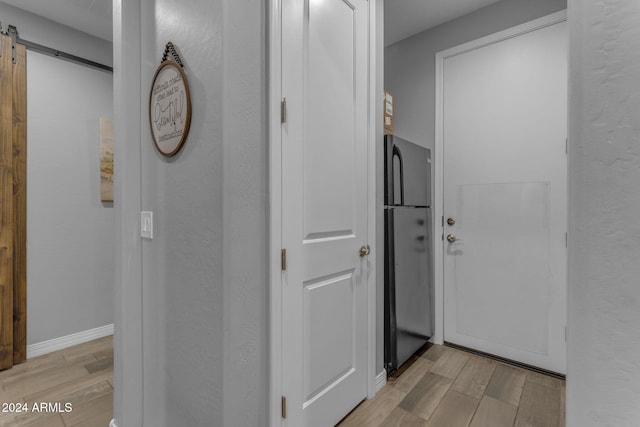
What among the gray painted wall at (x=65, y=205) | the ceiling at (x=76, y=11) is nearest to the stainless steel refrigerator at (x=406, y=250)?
the ceiling at (x=76, y=11)

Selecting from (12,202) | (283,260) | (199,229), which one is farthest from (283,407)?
(12,202)

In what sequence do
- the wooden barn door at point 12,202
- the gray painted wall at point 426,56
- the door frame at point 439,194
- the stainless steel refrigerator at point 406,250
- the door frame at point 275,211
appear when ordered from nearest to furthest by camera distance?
the door frame at point 275,211
the stainless steel refrigerator at point 406,250
the wooden barn door at point 12,202
the gray painted wall at point 426,56
the door frame at point 439,194

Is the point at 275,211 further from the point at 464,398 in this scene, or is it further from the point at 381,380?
the point at 464,398

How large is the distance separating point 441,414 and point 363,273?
0.91 m

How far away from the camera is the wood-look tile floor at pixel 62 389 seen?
1717 mm

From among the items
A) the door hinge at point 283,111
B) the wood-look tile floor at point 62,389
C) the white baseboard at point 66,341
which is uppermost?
the door hinge at point 283,111

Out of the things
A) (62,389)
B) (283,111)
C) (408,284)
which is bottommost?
(62,389)

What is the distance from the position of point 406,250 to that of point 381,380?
895mm

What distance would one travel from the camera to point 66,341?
2564 millimetres

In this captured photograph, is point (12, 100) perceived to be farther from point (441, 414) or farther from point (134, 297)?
point (441, 414)

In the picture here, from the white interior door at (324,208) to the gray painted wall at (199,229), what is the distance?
17 centimetres

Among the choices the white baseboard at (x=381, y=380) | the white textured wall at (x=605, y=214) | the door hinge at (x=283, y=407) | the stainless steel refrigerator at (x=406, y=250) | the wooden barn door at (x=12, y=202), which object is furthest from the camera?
the wooden barn door at (x=12, y=202)

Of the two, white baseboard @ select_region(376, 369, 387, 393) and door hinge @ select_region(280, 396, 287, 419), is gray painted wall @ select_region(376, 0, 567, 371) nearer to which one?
white baseboard @ select_region(376, 369, 387, 393)

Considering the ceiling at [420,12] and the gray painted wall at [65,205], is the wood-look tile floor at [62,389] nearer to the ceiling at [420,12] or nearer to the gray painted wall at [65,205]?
the gray painted wall at [65,205]
